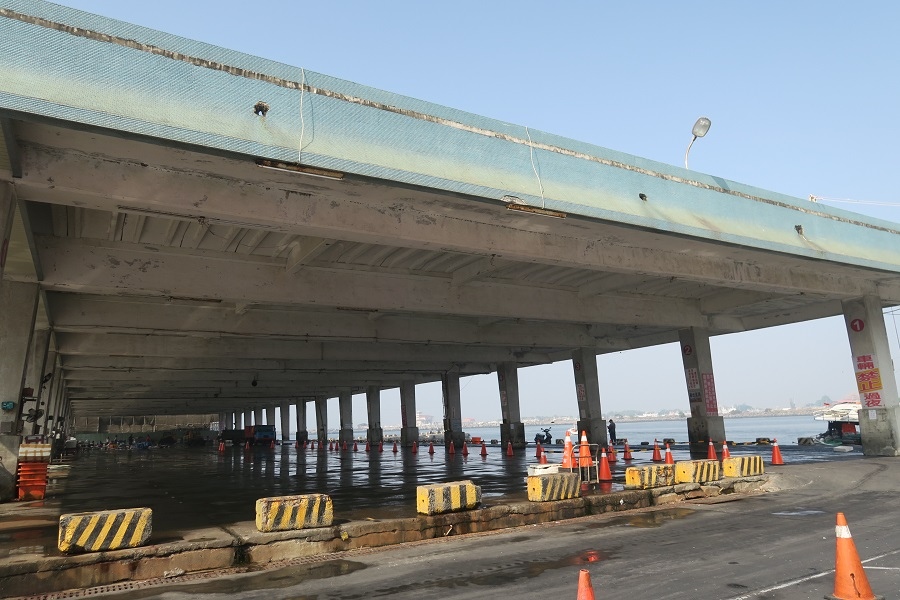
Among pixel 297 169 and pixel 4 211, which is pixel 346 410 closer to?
pixel 4 211

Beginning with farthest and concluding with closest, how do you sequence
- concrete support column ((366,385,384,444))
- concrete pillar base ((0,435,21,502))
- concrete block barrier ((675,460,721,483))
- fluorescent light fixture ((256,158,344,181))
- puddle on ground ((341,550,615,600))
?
concrete support column ((366,385,384,444))
concrete pillar base ((0,435,21,502))
concrete block barrier ((675,460,721,483))
fluorescent light fixture ((256,158,344,181))
puddle on ground ((341,550,615,600))

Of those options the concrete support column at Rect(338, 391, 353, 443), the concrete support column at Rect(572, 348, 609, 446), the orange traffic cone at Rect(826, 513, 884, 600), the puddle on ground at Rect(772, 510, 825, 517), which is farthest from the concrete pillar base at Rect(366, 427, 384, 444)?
the orange traffic cone at Rect(826, 513, 884, 600)

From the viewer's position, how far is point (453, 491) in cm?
1047

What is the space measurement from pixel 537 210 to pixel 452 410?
3304 centimetres

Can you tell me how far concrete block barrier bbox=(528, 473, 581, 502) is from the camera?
454 inches

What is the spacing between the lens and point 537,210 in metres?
11.5

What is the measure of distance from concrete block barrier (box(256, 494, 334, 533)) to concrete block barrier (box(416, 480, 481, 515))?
69.9 inches

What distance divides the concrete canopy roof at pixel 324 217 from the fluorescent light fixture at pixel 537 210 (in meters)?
0.12

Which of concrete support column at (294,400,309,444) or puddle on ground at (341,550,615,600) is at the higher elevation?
concrete support column at (294,400,309,444)

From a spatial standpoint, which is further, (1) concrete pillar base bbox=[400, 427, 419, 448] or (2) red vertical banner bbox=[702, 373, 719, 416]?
(1) concrete pillar base bbox=[400, 427, 419, 448]

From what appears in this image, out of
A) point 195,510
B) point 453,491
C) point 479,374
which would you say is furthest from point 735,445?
point 195,510

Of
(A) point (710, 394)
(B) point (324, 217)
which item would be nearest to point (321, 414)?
(A) point (710, 394)

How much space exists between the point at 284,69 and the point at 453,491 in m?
7.74

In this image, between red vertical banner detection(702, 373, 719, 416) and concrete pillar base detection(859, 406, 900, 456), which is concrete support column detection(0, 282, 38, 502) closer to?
red vertical banner detection(702, 373, 719, 416)
